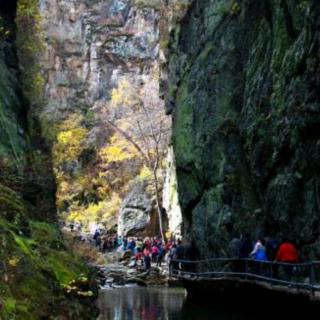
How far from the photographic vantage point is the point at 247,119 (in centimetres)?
2516

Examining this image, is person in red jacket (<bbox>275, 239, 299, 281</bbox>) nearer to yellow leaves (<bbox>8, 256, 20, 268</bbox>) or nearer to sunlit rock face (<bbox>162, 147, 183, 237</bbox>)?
yellow leaves (<bbox>8, 256, 20, 268</bbox>)

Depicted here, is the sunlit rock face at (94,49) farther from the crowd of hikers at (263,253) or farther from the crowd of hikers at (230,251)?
the crowd of hikers at (263,253)

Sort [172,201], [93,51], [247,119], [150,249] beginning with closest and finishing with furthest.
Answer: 1. [247,119]
2. [150,249]
3. [172,201]
4. [93,51]

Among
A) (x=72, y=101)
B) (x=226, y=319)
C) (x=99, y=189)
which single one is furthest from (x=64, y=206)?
(x=226, y=319)

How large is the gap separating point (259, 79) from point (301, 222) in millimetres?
6931

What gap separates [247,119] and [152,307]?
8.47 m

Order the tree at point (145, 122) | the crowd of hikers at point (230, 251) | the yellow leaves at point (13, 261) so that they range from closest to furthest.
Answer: the yellow leaves at point (13, 261) < the crowd of hikers at point (230, 251) < the tree at point (145, 122)

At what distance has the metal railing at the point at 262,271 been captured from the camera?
1562cm

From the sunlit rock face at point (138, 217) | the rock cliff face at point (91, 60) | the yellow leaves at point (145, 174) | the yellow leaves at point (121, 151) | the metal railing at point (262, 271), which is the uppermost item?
the rock cliff face at point (91, 60)

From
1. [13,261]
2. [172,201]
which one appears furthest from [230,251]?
[172,201]

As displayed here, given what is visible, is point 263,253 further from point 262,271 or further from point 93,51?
point 93,51

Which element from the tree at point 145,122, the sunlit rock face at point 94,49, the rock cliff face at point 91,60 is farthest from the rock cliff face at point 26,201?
the sunlit rock face at point 94,49

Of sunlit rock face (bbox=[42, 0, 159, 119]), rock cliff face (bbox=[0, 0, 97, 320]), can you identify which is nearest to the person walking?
rock cliff face (bbox=[0, 0, 97, 320])

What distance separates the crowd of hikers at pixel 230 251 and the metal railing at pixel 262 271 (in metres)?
0.03
